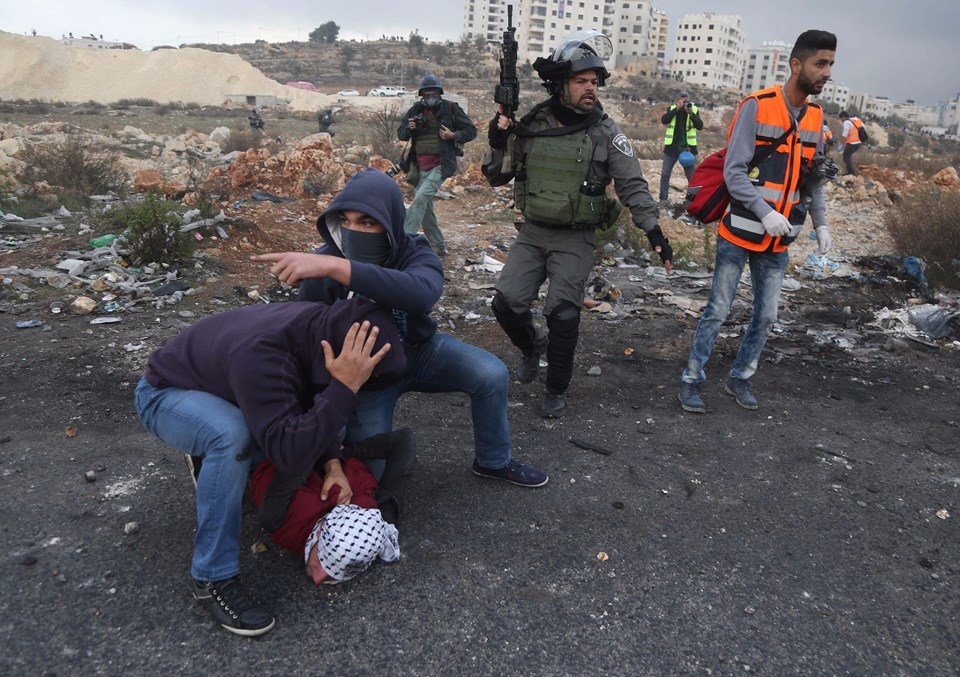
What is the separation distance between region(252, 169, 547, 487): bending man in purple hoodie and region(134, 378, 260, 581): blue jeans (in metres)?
→ 0.48

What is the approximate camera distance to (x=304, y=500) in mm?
2285

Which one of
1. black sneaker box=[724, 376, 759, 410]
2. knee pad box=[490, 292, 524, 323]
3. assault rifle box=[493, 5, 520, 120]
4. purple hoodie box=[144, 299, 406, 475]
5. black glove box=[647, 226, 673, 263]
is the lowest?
black sneaker box=[724, 376, 759, 410]

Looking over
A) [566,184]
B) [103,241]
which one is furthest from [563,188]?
[103,241]

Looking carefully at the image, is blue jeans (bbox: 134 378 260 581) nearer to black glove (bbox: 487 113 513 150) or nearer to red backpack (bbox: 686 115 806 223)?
black glove (bbox: 487 113 513 150)

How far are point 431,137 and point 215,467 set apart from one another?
17.9 ft

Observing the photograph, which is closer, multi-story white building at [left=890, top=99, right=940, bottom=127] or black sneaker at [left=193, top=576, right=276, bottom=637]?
black sneaker at [left=193, top=576, right=276, bottom=637]

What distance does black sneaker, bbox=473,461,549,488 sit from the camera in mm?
2951

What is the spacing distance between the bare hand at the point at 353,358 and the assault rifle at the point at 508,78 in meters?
2.05

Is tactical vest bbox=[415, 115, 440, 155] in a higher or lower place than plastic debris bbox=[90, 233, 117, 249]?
higher

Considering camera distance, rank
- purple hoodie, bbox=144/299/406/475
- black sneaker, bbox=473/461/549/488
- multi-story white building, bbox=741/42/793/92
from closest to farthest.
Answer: purple hoodie, bbox=144/299/406/475 < black sneaker, bbox=473/461/549/488 < multi-story white building, bbox=741/42/793/92

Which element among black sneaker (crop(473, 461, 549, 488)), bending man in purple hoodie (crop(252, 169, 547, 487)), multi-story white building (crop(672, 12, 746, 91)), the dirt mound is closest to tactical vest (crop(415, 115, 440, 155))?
bending man in purple hoodie (crop(252, 169, 547, 487))

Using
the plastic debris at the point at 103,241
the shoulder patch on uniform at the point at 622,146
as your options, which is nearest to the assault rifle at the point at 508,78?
the shoulder patch on uniform at the point at 622,146

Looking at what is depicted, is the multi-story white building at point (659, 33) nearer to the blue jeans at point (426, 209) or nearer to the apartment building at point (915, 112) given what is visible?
the apartment building at point (915, 112)

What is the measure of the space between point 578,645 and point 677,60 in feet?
354
